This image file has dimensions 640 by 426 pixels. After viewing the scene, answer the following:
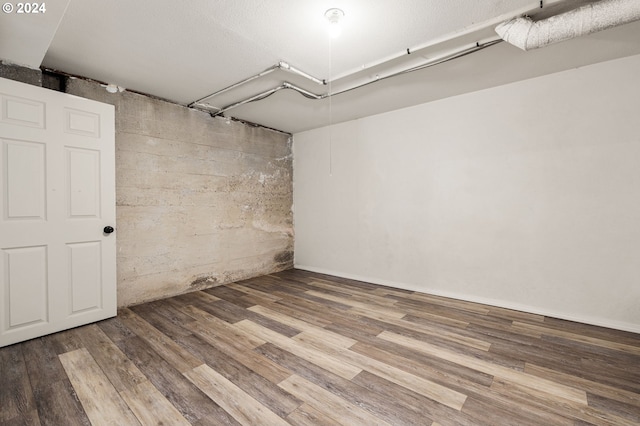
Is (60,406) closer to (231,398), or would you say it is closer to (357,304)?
(231,398)

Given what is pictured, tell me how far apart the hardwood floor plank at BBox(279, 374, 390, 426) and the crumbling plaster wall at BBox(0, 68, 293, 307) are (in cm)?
254

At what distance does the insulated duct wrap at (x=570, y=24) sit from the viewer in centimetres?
181

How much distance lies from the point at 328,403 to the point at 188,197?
3.15m

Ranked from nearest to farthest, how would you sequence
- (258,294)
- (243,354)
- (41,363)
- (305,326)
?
1. (41,363)
2. (243,354)
3. (305,326)
4. (258,294)

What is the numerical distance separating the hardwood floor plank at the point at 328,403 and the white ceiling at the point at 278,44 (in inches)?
101

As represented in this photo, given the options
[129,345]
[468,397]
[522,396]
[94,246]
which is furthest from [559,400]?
[94,246]

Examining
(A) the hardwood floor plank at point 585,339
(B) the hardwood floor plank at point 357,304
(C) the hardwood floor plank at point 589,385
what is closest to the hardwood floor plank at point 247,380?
(B) the hardwood floor plank at point 357,304

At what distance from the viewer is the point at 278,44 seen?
7.75 feet

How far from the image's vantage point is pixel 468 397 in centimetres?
168

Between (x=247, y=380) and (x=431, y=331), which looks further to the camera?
(x=431, y=331)

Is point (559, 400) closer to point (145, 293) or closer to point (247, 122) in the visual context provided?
point (145, 293)

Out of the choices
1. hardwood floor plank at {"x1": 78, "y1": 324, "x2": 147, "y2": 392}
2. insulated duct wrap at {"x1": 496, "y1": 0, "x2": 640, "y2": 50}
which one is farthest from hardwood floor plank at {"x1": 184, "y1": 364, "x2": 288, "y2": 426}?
insulated duct wrap at {"x1": 496, "y1": 0, "x2": 640, "y2": 50}

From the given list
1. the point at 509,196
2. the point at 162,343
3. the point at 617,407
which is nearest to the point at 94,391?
the point at 162,343

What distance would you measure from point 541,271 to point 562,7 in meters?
2.44
